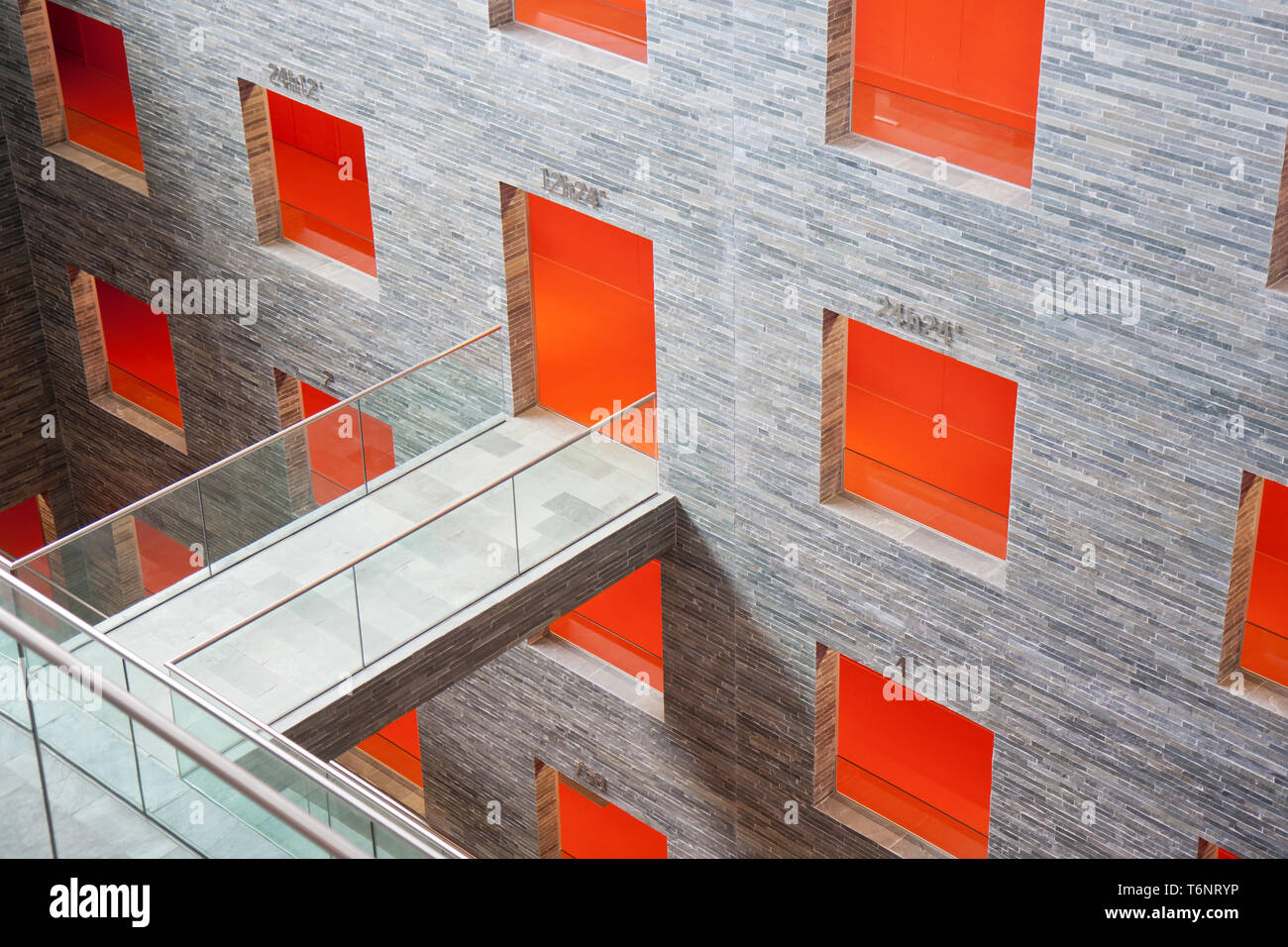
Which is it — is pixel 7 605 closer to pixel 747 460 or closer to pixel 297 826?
pixel 297 826

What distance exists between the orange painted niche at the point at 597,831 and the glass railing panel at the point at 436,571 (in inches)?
179

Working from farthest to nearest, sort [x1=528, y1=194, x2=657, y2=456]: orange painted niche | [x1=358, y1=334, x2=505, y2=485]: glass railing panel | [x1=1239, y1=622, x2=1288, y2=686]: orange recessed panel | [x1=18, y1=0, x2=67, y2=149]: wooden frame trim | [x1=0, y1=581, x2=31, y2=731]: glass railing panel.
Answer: [x1=18, y1=0, x2=67, y2=149]: wooden frame trim, [x1=528, y1=194, x2=657, y2=456]: orange painted niche, [x1=358, y1=334, x2=505, y2=485]: glass railing panel, [x1=1239, y1=622, x2=1288, y2=686]: orange recessed panel, [x1=0, y1=581, x2=31, y2=731]: glass railing panel

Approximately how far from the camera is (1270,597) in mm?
11703

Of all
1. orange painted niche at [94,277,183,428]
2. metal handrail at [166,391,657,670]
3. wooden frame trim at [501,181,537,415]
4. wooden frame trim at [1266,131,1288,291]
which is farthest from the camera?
Result: orange painted niche at [94,277,183,428]

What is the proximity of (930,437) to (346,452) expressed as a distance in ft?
16.5

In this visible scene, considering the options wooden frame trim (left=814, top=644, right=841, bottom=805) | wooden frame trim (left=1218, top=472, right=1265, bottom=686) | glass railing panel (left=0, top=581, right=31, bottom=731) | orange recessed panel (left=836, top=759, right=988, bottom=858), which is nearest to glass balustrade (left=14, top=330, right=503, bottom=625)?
wooden frame trim (left=814, top=644, right=841, bottom=805)

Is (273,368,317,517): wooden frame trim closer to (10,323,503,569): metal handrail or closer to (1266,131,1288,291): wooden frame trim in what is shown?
(10,323,503,569): metal handrail

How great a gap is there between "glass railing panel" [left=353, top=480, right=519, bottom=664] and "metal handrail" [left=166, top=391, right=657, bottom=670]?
0.17ft

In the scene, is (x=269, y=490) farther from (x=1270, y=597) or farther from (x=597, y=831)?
(x=1270, y=597)

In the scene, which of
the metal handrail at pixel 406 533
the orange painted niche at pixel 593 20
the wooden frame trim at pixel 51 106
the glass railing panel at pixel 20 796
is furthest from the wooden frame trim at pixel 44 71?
the glass railing panel at pixel 20 796

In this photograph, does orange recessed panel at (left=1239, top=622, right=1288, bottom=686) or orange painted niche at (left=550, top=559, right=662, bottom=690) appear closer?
orange recessed panel at (left=1239, top=622, right=1288, bottom=686)

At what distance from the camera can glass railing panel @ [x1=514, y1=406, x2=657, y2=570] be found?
13258 millimetres

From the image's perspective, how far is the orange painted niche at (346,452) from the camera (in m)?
13.8

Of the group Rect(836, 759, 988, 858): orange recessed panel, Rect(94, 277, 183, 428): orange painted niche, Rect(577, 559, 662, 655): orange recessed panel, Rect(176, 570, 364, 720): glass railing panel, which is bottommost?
Rect(836, 759, 988, 858): orange recessed panel
